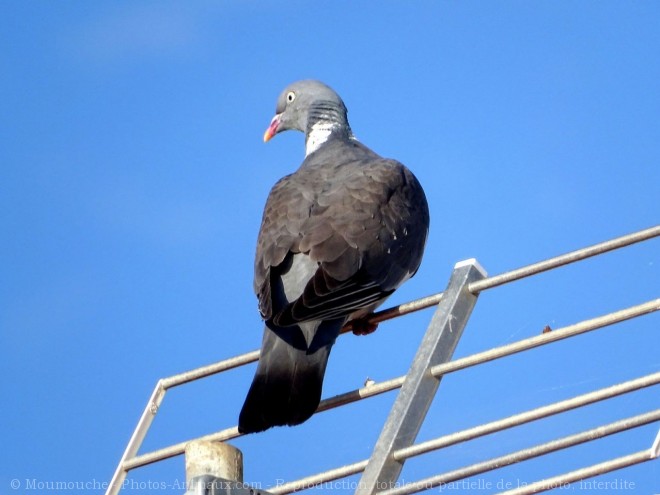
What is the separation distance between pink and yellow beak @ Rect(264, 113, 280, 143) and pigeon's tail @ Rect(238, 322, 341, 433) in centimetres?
329

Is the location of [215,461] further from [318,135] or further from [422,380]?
[318,135]

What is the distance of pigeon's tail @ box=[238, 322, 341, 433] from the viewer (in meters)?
4.56

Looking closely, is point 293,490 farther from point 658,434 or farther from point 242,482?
point 658,434

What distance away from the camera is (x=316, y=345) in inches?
197

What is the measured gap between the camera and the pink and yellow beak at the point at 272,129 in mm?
8188

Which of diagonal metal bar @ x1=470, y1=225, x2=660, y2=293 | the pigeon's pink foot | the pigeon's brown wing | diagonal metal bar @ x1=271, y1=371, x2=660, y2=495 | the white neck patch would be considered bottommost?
diagonal metal bar @ x1=271, y1=371, x2=660, y2=495

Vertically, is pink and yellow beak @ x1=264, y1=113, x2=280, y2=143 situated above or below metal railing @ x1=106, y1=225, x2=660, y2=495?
above

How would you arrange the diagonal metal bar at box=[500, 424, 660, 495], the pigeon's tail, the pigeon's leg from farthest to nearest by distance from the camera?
the pigeon's leg < the pigeon's tail < the diagonal metal bar at box=[500, 424, 660, 495]

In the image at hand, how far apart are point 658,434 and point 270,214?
3314 millimetres

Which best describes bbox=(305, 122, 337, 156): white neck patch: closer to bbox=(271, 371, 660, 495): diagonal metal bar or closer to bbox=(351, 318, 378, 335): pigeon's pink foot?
bbox=(351, 318, 378, 335): pigeon's pink foot

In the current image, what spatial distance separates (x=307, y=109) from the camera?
310 inches

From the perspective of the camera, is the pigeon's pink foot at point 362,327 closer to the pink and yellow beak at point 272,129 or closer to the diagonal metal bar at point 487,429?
the diagonal metal bar at point 487,429

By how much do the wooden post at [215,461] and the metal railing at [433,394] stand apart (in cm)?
37

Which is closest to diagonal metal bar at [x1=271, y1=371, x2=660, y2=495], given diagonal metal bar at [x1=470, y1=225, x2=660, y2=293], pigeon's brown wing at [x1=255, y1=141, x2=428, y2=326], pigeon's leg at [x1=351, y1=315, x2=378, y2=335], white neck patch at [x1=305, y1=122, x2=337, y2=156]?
diagonal metal bar at [x1=470, y1=225, x2=660, y2=293]
